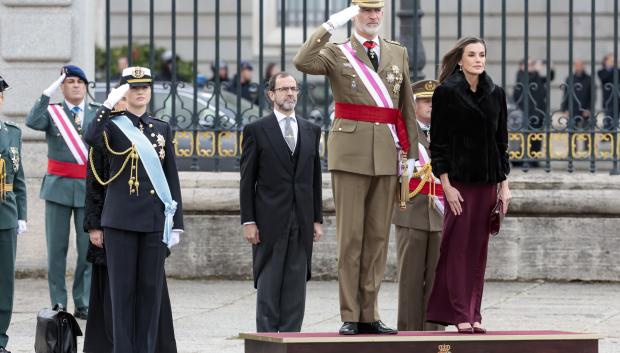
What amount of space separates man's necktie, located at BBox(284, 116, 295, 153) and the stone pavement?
4.37 ft

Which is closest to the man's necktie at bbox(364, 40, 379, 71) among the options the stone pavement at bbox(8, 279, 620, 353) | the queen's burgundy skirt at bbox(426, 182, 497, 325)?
the queen's burgundy skirt at bbox(426, 182, 497, 325)

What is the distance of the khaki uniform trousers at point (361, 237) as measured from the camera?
9.28m

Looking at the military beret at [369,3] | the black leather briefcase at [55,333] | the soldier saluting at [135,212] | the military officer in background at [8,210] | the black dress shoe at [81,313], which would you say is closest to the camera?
the military beret at [369,3]

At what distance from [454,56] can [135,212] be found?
1.93 meters

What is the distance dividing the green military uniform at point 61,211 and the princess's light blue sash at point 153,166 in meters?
2.63

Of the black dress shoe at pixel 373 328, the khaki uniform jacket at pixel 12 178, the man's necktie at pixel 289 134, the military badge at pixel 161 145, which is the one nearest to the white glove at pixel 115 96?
the military badge at pixel 161 145

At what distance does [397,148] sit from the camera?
9438mm

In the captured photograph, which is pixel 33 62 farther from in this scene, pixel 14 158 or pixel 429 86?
pixel 429 86

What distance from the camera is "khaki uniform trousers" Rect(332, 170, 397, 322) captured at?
365 inches

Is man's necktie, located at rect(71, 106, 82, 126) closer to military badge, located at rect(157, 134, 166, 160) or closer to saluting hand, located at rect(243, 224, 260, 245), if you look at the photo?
saluting hand, located at rect(243, 224, 260, 245)

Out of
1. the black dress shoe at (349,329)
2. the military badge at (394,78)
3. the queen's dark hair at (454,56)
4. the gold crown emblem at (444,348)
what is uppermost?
the queen's dark hair at (454,56)

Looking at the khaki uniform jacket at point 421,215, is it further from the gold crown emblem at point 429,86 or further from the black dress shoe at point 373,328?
the black dress shoe at point 373,328

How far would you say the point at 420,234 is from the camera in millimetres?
10305

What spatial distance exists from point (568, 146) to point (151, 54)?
3.42 metres
